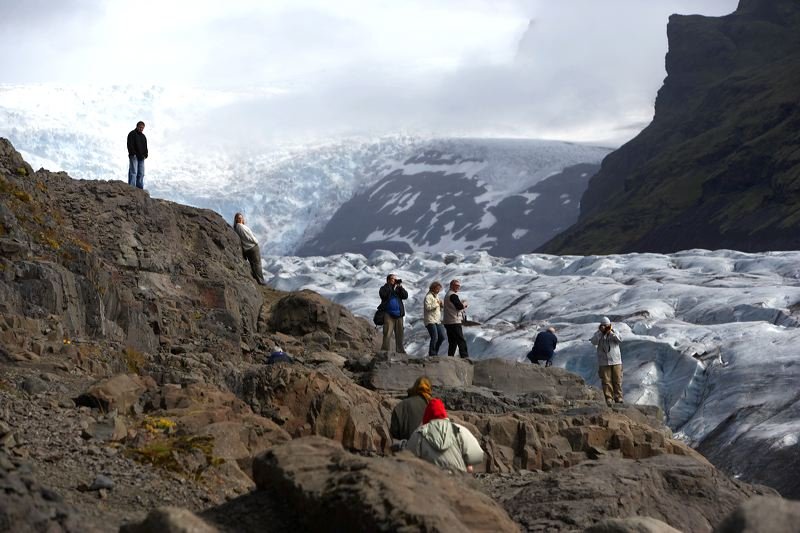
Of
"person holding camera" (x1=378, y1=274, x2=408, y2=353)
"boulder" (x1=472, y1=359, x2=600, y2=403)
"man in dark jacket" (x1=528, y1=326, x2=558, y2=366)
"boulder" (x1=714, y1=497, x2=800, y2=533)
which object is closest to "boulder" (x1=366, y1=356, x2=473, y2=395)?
"boulder" (x1=472, y1=359, x2=600, y2=403)

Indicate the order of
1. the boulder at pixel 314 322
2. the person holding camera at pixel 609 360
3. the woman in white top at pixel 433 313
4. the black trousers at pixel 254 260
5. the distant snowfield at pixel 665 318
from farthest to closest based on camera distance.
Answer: the distant snowfield at pixel 665 318 → the black trousers at pixel 254 260 → the boulder at pixel 314 322 → the woman in white top at pixel 433 313 → the person holding camera at pixel 609 360

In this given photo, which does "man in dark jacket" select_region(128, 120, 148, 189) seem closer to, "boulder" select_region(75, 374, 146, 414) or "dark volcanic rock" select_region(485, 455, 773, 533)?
"boulder" select_region(75, 374, 146, 414)

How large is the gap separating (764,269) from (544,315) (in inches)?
490

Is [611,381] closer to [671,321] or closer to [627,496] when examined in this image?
[627,496]

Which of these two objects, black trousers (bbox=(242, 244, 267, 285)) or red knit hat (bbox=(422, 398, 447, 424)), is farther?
black trousers (bbox=(242, 244, 267, 285))

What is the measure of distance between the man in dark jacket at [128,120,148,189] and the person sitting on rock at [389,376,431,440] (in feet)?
45.7

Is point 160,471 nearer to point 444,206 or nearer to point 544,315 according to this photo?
point 544,315

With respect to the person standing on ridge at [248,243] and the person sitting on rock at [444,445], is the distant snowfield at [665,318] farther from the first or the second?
the person sitting on rock at [444,445]

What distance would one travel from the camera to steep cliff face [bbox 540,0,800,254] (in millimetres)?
100188

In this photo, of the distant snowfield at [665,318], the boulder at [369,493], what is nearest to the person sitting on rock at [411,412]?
the boulder at [369,493]

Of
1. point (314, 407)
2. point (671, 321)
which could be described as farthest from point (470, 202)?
point (314, 407)

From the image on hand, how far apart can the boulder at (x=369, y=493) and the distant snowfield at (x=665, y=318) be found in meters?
25.2

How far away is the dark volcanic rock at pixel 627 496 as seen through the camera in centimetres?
1070

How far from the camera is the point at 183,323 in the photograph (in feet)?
65.8
